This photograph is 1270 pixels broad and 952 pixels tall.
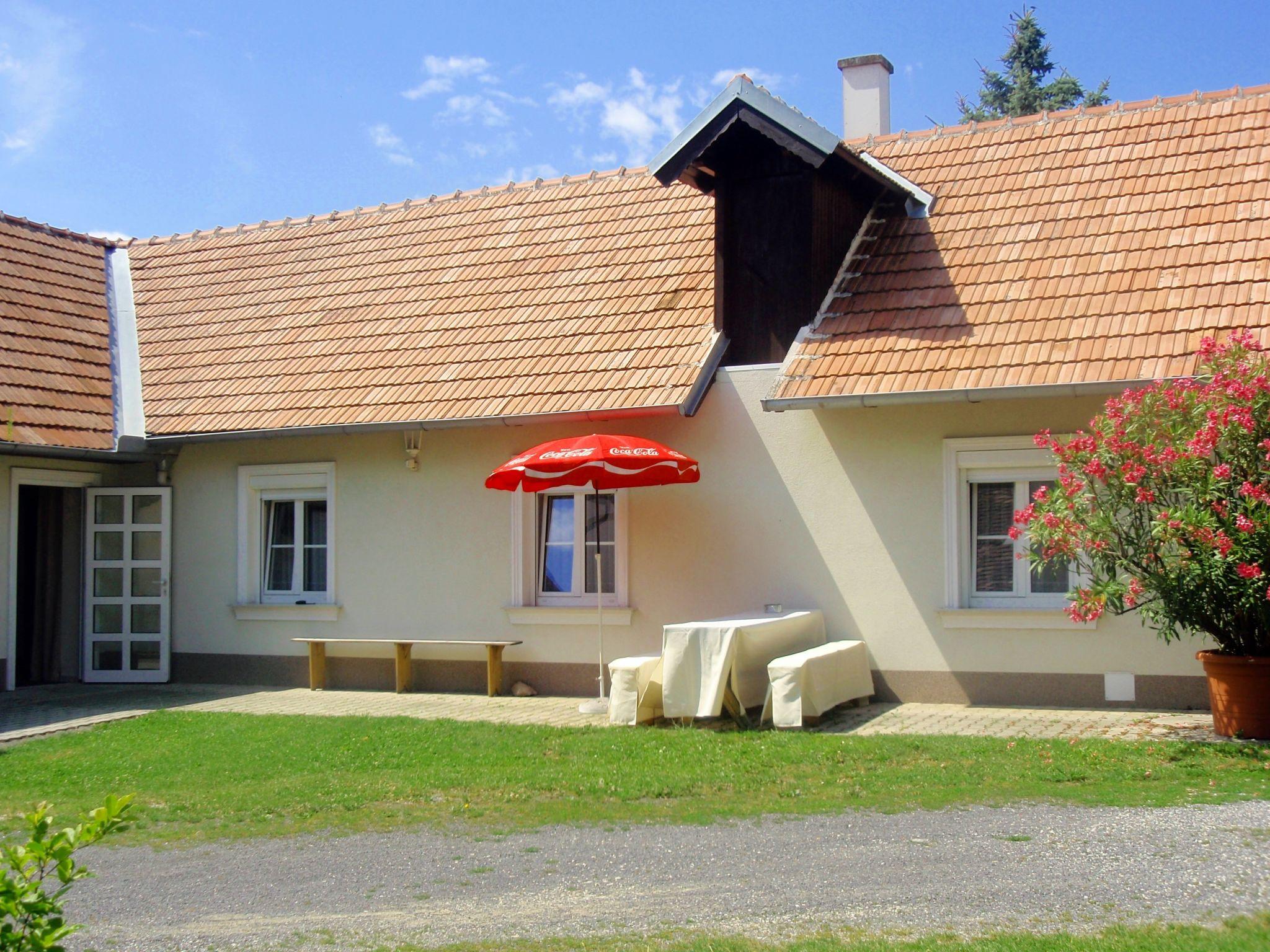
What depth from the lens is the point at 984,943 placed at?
16.3ft

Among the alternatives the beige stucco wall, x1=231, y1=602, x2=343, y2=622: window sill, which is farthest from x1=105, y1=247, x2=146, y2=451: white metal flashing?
x1=231, y1=602, x2=343, y2=622: window sill

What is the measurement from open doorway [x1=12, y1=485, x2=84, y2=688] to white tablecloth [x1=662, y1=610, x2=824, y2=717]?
7.99 meters

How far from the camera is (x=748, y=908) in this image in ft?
18.4

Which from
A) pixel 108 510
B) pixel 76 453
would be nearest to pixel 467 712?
pixel 76 453

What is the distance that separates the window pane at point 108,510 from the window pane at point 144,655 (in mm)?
1369

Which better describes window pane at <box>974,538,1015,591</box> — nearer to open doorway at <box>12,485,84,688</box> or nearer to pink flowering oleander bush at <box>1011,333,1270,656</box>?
pink flowering oleander bush at <box>1011,333,1270,656</box>

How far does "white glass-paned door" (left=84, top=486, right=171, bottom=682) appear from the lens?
14.6 metres

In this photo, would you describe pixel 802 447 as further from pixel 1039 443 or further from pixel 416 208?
pixel 416 208

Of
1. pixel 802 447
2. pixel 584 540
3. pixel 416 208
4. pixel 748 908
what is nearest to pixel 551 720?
pixel 584 540

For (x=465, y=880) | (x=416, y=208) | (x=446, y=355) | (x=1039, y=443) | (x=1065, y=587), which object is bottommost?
(x=465, y=880)

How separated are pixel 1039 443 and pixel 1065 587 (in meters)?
1.90

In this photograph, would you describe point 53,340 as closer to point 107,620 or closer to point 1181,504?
point 107,620

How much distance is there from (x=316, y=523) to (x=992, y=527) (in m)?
7.17

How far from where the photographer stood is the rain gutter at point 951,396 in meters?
10.4
